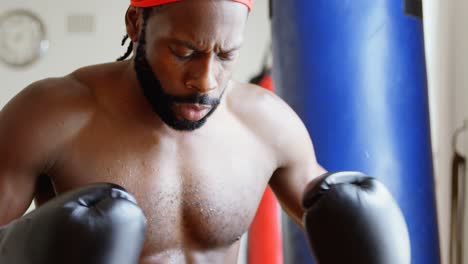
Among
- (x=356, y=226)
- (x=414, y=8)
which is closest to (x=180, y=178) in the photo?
(x=356, y=226)

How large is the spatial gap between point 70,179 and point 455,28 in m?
1.62

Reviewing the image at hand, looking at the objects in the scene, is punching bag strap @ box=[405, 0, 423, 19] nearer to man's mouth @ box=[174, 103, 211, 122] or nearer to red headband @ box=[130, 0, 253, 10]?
red headband @ box=[130, 0, 253, 10]

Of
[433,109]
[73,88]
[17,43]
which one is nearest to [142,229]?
[73,88]

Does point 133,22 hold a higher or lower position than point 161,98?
higher

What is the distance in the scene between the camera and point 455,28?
2.34m

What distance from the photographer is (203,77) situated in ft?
3.53

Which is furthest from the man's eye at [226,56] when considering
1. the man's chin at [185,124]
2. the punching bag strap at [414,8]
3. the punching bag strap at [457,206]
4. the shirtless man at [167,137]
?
the punching bag strap at [457,206]

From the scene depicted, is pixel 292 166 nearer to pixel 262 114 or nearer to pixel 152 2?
pixel 262 114

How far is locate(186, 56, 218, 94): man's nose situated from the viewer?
1076 mm

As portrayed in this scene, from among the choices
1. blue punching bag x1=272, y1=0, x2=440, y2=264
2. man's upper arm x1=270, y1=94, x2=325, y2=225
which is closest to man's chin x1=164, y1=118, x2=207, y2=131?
man's upper arm x1=270, y1=94, x2=325, y2=225

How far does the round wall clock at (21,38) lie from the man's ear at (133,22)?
193 cm

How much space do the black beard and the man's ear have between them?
3cm

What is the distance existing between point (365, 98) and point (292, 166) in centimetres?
36

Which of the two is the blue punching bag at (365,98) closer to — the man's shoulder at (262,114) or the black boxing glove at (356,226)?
the man's shoulder at (262,114)
